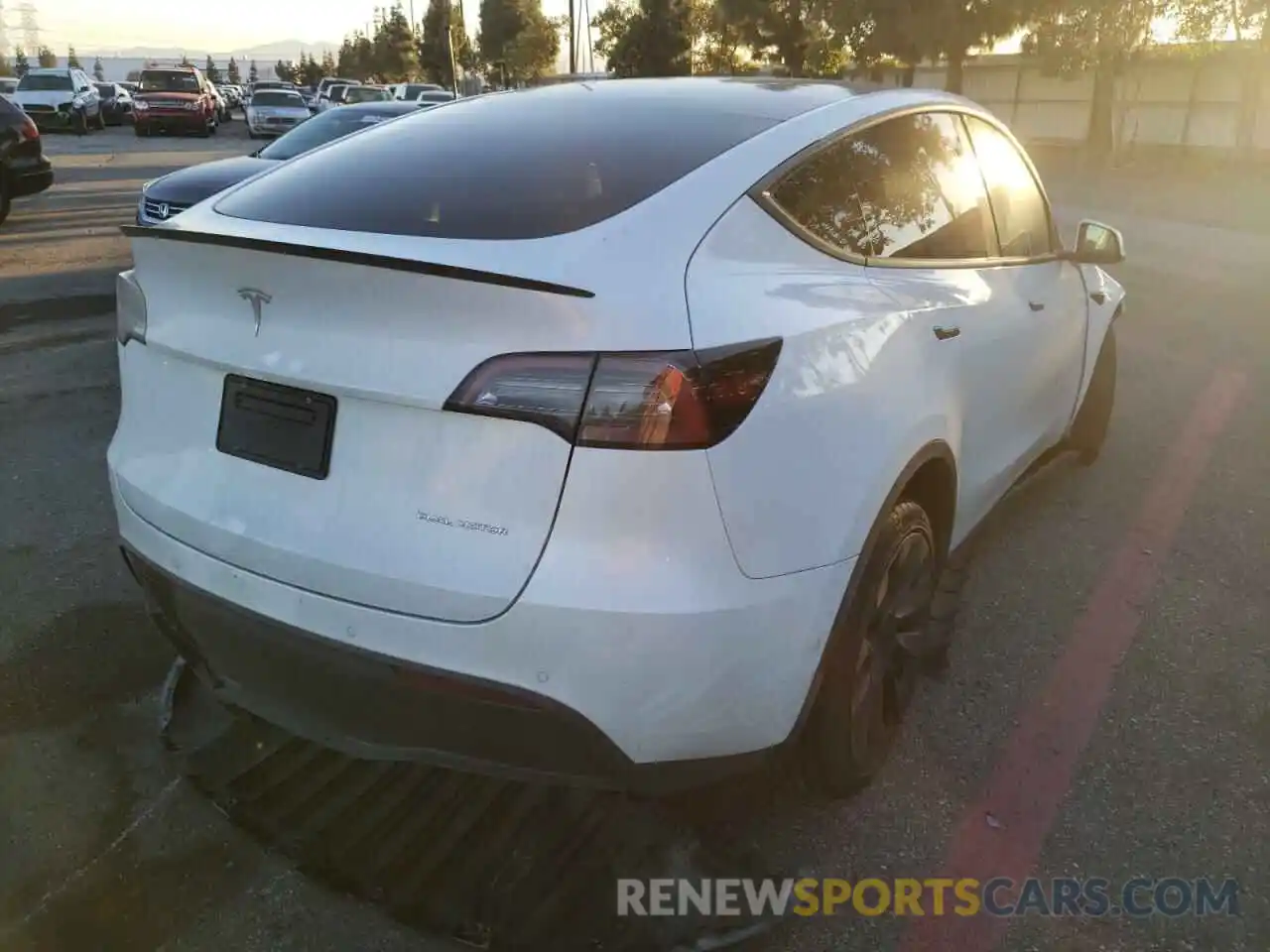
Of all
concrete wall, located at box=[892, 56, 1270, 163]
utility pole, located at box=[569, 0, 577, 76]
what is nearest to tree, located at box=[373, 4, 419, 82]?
utility pole, located at box=[569, 0, 577, 76]

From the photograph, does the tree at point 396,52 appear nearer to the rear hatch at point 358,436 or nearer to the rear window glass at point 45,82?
the rear window glass at point 45,82

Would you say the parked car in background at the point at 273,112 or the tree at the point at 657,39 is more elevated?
the tree at the point at 657,39

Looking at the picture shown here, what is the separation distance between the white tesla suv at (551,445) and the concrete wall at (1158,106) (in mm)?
27262

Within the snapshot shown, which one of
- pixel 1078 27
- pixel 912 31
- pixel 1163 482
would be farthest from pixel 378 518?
pixel 912 31

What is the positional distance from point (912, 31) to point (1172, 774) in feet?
97.0

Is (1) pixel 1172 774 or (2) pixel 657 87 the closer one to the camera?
(1) pixel 1172 774

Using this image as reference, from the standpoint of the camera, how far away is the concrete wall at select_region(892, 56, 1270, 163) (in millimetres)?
26170

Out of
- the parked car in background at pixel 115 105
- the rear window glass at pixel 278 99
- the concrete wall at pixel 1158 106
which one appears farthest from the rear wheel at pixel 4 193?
the parked car in background at pixel 115 105

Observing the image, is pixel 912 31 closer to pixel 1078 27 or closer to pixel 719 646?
pixel 1078 27

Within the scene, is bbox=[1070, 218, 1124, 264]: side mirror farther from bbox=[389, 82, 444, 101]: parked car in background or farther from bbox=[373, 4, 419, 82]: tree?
bbox=[373, 4, 419, 82]: tree

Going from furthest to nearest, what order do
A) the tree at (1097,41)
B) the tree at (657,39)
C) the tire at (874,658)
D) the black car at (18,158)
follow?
1. the tree at (657,39)
2. the tree at (1097,41)
3. the black car at (18,158)
4. the tire at (874,658)

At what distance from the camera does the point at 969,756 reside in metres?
2.99

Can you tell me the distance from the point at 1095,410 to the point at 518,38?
52.9 meters

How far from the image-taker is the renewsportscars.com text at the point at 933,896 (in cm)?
238
